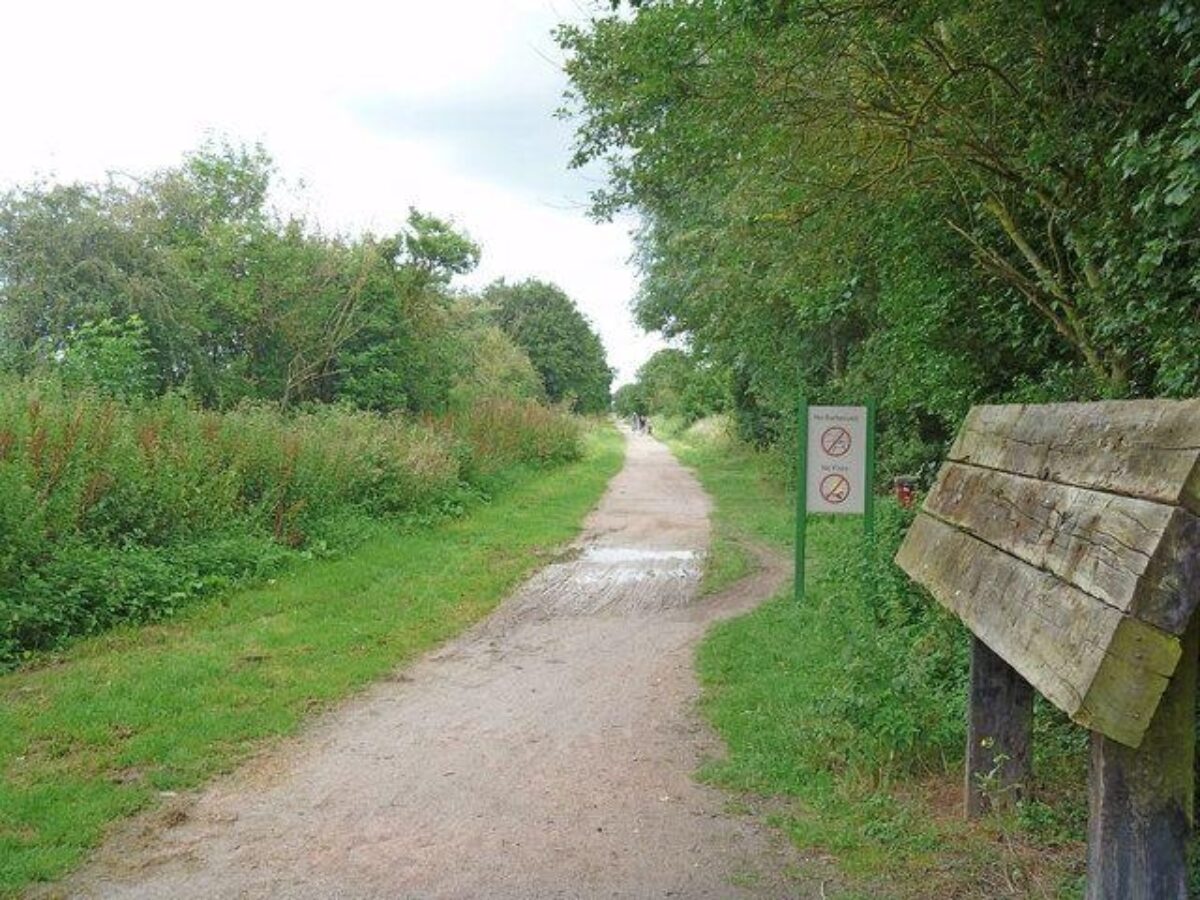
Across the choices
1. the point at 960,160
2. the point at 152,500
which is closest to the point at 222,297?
the point at 152,500

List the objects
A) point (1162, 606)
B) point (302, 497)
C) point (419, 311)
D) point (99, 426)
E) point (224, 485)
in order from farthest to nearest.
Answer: point (419, 311) → point (302, 497) → point (224, 485) → point (99, 426) → point (1162, 606)

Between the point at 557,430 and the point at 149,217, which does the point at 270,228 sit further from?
the point at 557,430

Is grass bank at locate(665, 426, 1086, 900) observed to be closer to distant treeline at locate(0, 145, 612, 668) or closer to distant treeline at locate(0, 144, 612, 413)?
distant treeline at locate(0, 145, 612, 668)

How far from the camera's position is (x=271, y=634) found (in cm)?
775

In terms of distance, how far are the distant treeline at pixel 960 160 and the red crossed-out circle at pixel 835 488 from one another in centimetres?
151

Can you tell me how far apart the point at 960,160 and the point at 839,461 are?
14.2 feet

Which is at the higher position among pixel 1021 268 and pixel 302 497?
pixel 1021 268

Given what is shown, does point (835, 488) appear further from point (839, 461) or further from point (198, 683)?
point (198, 683)

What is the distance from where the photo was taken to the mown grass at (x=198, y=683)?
4.58 meters

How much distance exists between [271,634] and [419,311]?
16214mm

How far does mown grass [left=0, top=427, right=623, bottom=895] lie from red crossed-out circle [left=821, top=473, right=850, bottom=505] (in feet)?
11.8

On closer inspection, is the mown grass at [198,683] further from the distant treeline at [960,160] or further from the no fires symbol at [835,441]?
the distant treeline at [960,160]

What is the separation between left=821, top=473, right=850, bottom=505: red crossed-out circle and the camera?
31.7 feet

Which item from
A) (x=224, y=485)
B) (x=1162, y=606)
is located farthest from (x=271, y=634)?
(x=1162, y=606)
